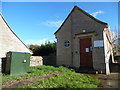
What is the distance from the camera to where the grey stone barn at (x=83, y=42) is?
29.3 feet

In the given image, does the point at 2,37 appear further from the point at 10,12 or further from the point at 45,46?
the point at 45,46

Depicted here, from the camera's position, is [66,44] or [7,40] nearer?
[7,40]

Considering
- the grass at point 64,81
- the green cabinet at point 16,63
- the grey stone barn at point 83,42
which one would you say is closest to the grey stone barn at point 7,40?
the green cabinet at point 16,63

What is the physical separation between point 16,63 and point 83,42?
18.7ft

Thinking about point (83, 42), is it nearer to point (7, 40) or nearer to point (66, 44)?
point (66, 44)

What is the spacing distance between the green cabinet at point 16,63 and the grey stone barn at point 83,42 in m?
4.08

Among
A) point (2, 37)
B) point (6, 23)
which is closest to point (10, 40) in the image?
point (2, 37)

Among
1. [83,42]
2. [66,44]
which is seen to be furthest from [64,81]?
[66,44]

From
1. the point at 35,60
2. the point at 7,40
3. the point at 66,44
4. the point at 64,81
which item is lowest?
the point at 64,81

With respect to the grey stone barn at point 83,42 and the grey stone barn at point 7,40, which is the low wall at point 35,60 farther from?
the grey stone barn at point 7,40

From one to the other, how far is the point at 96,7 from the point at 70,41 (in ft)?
13.0

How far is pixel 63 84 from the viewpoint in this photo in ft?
15.9

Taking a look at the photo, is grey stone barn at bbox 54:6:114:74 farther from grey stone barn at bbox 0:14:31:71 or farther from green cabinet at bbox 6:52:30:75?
grey stone barn at bbox 0:14:31:71

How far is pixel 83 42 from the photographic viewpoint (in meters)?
9.90
